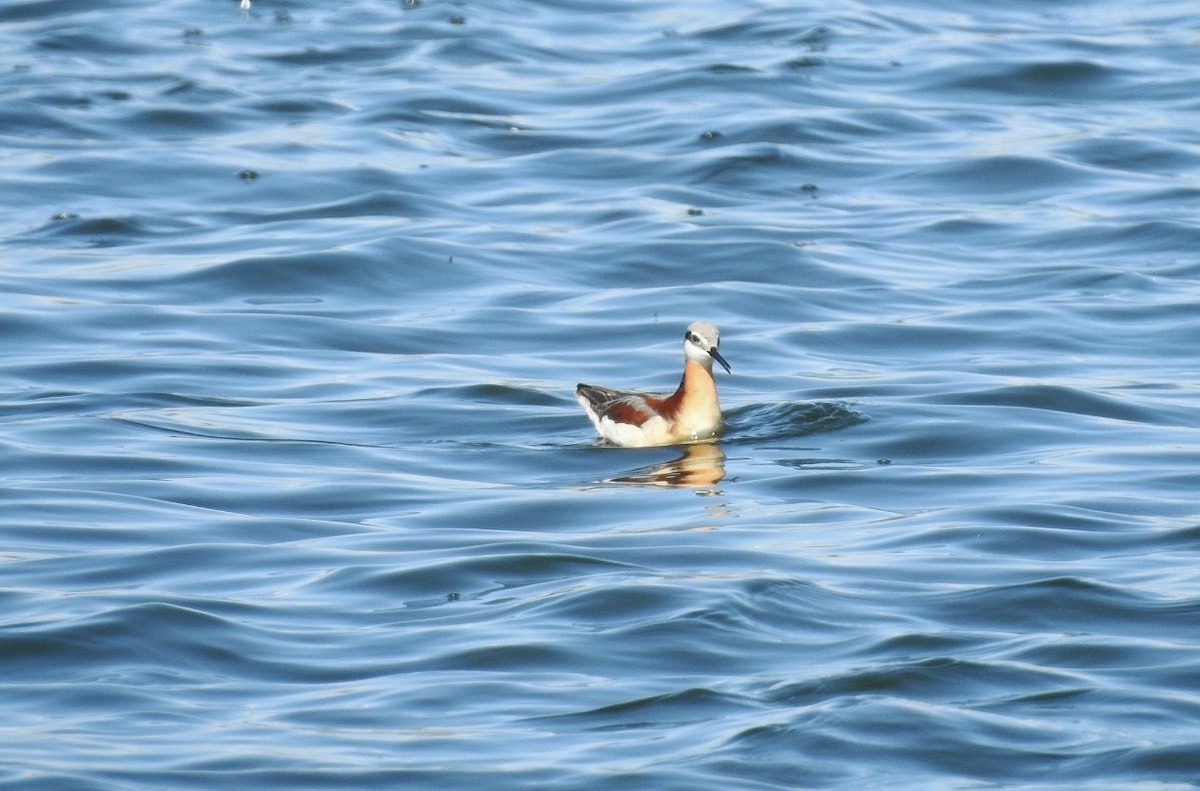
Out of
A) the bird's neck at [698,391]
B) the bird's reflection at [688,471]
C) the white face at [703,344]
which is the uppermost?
the white face at [703,344]

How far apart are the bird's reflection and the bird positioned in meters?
0.14

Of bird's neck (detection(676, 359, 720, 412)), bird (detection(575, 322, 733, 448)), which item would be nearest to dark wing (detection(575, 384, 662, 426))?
bird (detection(575, 322, 733, 448))

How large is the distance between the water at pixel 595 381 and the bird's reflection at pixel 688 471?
5cm

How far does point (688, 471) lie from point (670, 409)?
845 millimetres

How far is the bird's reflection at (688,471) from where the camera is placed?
13.6m

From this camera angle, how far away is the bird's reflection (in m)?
13.6

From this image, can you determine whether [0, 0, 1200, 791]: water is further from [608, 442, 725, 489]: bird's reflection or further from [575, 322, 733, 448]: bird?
[575, 322, 733, 448]: bird

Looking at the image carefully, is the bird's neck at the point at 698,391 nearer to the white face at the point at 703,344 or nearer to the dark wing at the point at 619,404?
the white face at the point at 703,344

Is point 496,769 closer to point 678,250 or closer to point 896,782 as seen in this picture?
point 896,782

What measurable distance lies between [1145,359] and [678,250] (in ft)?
16.4

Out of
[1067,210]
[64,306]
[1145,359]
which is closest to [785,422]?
[1145,359]

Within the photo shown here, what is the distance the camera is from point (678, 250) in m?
20.1

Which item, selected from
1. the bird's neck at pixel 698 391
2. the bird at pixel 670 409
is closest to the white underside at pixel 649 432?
the bird at pixel 670 409

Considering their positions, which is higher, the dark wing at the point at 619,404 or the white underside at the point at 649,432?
the dark wing at the point at 619,404
